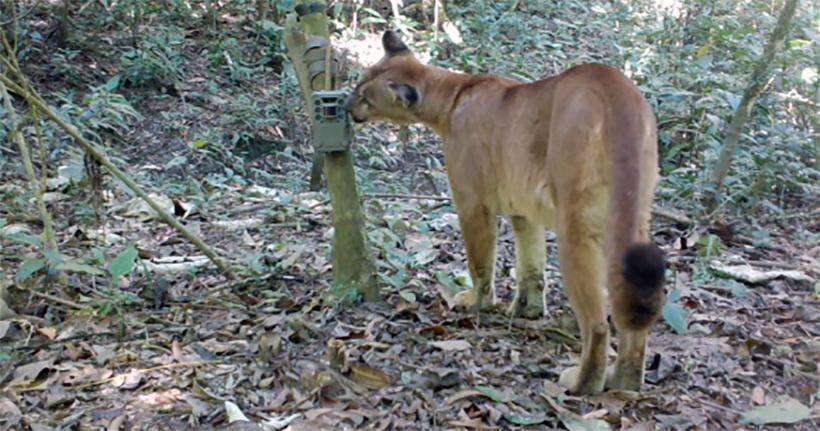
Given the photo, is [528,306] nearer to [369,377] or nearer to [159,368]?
[369,377]

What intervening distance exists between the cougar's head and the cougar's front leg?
98 cm

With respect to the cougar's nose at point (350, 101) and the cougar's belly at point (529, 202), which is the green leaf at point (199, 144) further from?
the cougar's belly at point (529, 202)

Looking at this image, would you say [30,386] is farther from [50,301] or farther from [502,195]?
[502,195]

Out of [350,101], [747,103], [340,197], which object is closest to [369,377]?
[340,197]

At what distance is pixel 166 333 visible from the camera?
550 centimetres

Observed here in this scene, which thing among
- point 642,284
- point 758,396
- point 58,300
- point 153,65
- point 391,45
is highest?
point 391,45

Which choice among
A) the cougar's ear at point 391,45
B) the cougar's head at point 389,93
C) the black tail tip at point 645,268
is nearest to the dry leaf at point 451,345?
the black tail tip at point 645,268

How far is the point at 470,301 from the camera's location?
6.29 meters

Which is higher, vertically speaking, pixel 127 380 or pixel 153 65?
pixel 153 65

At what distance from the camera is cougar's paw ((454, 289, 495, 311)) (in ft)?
20.5

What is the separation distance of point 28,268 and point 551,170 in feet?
11.1

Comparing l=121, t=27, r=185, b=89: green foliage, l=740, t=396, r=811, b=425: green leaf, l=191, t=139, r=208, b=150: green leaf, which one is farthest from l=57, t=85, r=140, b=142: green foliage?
l=740, t=396, r=811, b=425: green leaf

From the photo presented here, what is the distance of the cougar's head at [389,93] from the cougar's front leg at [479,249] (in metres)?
0.98

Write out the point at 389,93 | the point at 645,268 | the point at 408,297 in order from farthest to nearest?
the point at 389,93 < the point at 408,297 < the point at 645,268
